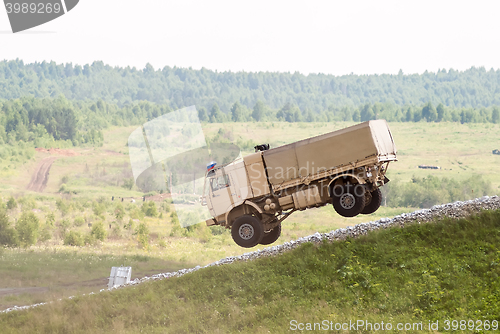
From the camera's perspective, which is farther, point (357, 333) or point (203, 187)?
point (203, 187)

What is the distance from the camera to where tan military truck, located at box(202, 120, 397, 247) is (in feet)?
50.6

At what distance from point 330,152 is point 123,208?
63.5 meters

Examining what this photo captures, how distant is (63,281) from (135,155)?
16.6m

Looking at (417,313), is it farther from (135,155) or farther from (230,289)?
(135,155)

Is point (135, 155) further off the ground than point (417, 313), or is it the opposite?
point (135, 155)

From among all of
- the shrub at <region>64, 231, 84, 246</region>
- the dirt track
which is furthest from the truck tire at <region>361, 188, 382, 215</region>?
the dirt track

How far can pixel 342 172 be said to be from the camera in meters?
15.6

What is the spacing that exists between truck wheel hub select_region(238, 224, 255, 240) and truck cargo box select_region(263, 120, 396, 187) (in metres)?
1.72

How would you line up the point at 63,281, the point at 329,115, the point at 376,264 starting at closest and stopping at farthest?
the point at 376,264 < the point at 63,281 < the point at 329,115

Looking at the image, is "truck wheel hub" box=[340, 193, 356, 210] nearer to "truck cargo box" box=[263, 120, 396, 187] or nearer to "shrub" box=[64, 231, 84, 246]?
"truck cargo box" box=[263, 120, 396, 187]

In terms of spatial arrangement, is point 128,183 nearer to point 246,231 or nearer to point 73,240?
point 73,240

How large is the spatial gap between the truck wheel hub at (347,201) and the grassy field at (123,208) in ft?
46.5

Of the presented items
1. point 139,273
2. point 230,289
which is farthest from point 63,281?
point 230,289

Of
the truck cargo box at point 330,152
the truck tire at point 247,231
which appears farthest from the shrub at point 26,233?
the truck cargo box at point 330,152
